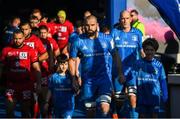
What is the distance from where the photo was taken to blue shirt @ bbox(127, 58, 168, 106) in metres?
9.48

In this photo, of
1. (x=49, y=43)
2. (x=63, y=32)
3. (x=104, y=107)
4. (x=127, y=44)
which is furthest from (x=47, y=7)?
(x=104, y=107)

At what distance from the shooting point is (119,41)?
10.4 m

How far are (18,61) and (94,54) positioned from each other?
4.46 ft

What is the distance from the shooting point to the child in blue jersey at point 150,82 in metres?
9.46

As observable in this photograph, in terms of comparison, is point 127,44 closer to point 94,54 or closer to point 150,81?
point 150,81

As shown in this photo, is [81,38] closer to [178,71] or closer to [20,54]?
[20,54]

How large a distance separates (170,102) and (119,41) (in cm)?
164

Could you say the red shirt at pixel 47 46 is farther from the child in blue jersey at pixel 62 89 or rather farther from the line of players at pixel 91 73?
the child in blue jersey at pixel 62 89

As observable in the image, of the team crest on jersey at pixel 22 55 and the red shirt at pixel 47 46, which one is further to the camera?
the red shirt at pixel 47 46

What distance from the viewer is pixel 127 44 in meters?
10.4

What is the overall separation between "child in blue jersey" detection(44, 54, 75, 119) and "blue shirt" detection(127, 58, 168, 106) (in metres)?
1.23

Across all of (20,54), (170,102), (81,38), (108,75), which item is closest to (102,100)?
(108,75)

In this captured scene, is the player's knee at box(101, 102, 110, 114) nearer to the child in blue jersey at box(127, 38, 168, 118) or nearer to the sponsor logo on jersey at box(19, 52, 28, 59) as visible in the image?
the child in blue jersey at box(127, 38, 168, 118)

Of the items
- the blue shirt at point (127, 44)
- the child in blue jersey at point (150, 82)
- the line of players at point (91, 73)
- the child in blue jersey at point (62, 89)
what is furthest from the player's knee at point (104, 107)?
the blue shirt at point (127, 44)
